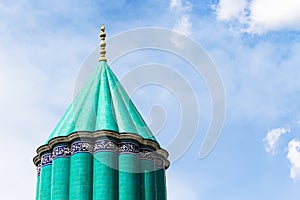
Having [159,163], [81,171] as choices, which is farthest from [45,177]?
[159,163]

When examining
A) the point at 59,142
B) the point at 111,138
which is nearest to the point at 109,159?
the point at 111,138

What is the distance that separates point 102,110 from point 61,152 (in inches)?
80.9

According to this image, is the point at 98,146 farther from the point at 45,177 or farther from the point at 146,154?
the point at 45,177

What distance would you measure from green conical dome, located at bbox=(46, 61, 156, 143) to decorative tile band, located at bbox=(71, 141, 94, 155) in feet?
1.67

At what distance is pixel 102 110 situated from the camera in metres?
19.6

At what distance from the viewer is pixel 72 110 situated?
20.2 m

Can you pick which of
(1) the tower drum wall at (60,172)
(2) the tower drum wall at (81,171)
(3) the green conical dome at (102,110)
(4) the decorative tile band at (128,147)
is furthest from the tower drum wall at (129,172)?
(1) the tower drum wall at (60,172)

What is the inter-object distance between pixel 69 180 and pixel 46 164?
58.9 inches

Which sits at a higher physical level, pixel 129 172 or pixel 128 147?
pixel 128 147

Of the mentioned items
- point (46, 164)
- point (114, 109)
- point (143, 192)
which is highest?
point (114, 109)

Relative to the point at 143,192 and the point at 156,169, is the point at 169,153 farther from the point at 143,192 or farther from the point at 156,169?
the point at 143,192

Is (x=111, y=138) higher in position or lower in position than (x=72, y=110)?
lower

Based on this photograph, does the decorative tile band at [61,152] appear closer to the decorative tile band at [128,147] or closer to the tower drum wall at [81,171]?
the tower drum wall at [81,171]

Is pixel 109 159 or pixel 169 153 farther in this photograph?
pixel 169 153
